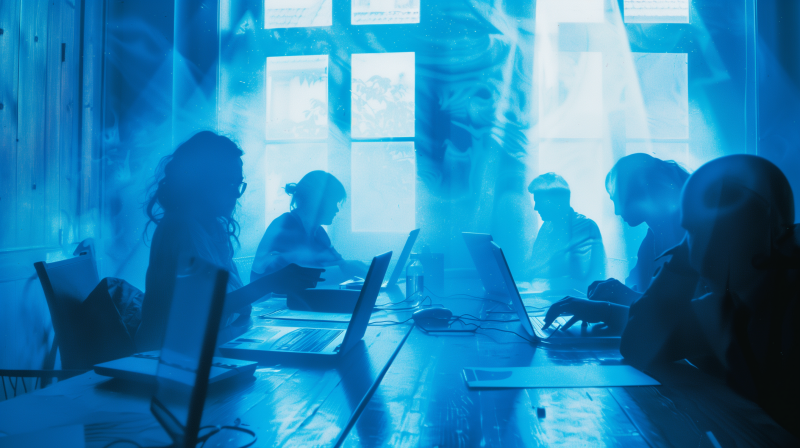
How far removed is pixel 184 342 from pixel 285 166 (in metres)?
3.22

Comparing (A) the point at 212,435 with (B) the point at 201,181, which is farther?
(B) the point at 201,181

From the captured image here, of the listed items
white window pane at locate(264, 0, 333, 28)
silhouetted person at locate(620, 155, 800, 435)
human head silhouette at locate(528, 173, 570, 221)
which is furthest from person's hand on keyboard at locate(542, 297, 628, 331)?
white window pane at locate(264, 0, 333, 28)

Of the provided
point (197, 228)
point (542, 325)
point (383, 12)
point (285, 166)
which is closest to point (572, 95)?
point (383, 12)

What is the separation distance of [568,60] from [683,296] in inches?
105

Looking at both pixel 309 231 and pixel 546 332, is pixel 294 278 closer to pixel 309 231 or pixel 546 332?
pixel 546 332

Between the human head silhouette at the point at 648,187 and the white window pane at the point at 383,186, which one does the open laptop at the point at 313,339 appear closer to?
the human head silhouette at the point at 648,187

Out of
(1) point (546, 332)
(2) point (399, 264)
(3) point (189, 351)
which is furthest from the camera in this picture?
(2) point (399, 264)

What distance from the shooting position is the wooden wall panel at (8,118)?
2.04 m

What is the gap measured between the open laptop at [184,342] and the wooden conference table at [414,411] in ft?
0.09

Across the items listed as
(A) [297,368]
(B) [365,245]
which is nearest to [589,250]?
(B) [365,245]

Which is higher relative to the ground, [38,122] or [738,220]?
[38,122]

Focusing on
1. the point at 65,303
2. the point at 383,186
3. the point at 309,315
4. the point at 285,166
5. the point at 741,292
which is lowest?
the point at 309,315

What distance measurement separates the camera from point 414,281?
2.25m

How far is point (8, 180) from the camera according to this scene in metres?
2.08
